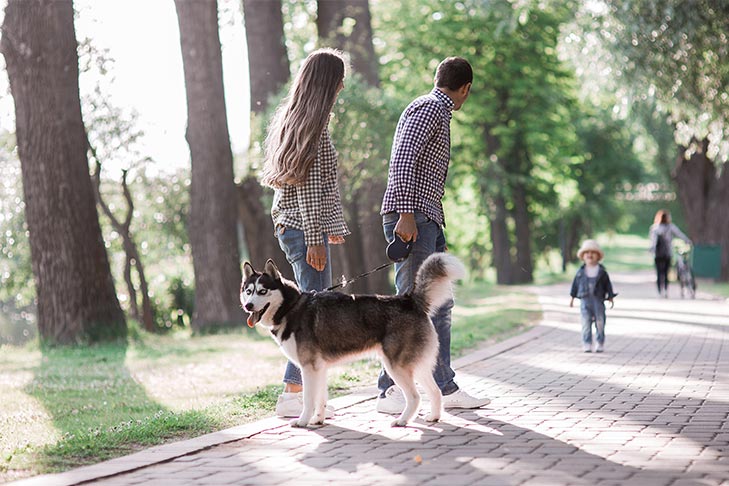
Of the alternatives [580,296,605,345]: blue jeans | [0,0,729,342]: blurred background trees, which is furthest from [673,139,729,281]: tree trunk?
[580,296,605,345]: blue jeans

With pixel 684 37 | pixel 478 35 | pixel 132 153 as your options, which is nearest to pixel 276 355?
pixel 684 37

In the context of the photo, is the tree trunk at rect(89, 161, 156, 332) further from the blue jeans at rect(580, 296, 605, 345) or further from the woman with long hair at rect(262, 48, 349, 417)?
the woman with long hair at rect(262, 48, 349, 417)

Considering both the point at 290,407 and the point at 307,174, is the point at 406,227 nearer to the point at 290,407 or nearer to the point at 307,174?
the point at 307,174

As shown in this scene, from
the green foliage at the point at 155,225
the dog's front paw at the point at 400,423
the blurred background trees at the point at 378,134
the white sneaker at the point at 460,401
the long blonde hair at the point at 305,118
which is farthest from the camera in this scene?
the green foliage at the point at 155,225

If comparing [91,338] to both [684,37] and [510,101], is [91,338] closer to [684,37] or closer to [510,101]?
[684,37]

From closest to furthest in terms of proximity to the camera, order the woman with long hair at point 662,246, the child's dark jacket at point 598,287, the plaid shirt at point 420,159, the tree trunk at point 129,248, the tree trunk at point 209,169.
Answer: the plaid shirt at point 420,159 → the child's dark jacket at point 598,287 → the tree trunk at point 209,169 → the woman with long hair at point 662,246 → the tree trunk at point 129,248

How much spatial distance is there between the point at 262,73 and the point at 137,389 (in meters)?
11.4

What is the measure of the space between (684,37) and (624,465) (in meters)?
16.9

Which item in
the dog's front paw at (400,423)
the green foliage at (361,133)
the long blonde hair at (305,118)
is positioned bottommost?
the dog's front paw at (400,423)

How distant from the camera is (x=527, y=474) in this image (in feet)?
18.4

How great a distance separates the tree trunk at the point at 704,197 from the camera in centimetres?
3077

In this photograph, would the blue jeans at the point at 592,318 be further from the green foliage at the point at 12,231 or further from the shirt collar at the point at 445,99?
the green foliage at the point at 12,231

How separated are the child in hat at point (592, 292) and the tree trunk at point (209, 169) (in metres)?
7.40

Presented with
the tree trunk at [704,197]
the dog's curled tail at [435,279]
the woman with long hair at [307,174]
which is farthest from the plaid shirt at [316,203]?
the tree trunk at [704,197]
